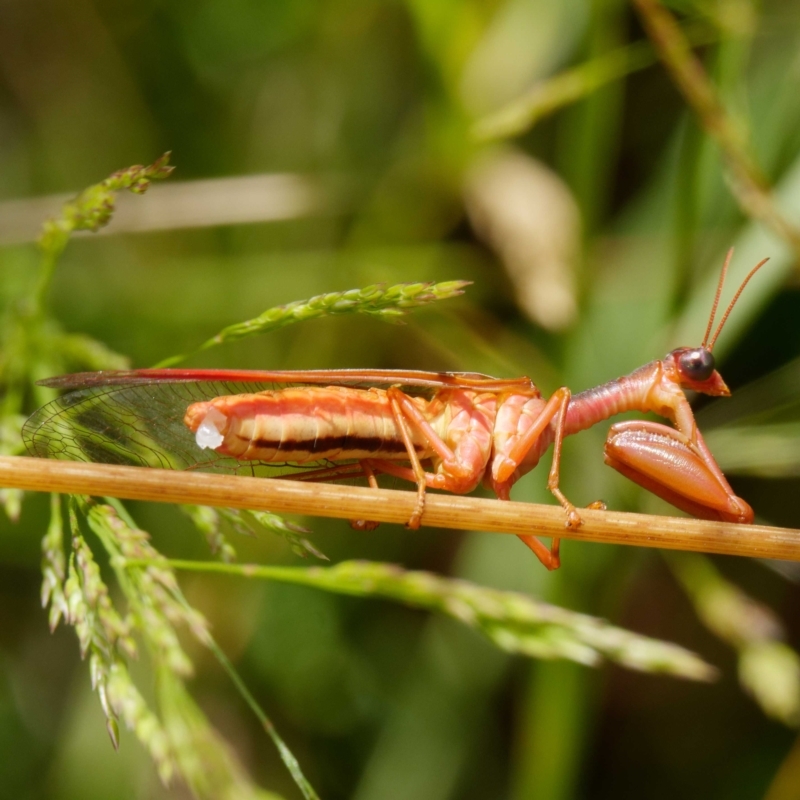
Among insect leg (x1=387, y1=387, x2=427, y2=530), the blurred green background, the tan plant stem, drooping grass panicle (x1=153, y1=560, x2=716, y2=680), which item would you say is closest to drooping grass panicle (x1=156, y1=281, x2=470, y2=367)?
the tan plant stem

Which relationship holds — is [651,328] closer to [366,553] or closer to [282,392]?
[366,553]

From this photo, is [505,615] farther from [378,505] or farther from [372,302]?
[372,302]

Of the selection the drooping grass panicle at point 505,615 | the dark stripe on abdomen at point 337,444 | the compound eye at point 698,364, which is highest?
the dark stripe on abdomen at point 337,444

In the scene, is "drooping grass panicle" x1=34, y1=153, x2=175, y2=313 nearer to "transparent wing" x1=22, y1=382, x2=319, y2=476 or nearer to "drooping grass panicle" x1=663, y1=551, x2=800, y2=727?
"transparent wing" x1=22, y1=382, x2=319, y2=476

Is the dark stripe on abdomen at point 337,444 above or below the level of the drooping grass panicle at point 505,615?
above

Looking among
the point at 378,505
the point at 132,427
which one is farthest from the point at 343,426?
the point at 132,427

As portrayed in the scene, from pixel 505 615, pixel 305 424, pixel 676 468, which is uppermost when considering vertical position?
pixel 305 424

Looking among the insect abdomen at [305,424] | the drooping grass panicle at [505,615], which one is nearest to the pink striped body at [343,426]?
the insect abdomen at [305,424]

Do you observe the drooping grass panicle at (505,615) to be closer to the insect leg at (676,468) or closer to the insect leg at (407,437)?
the insect leg at (407,437)
